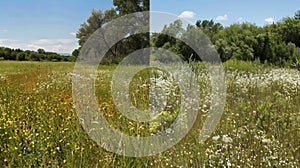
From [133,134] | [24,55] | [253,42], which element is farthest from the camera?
[253,42]

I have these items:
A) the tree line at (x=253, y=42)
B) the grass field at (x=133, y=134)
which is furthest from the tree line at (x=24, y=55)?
the tree line at (x=253, y=42)

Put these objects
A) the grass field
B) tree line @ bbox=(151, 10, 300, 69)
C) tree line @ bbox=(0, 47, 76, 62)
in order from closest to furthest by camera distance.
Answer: the grass field
tree line @ bbox=(0, 47, 76, 62)
tree line @ bbox=(151, 10, 300, 69)

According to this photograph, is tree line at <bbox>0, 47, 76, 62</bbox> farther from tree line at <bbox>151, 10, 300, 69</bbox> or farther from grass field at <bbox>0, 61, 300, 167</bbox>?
tree line at <bbox>151, 10, 300, 69</bbox>

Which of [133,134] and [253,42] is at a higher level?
[253,42]

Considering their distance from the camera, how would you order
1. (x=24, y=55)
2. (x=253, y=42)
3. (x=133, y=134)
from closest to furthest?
1. (x=133, y=134)
2. (x=24, y=55)
3. (x=253, y=42)

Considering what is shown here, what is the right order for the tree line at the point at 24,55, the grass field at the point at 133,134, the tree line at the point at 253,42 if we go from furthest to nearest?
the tree line at the point at 253,42, the tree line at the point at 24,55, the grass field at the point at 133,134

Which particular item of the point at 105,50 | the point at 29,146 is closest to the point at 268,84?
the point at 105,50

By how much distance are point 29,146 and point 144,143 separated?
100 cm

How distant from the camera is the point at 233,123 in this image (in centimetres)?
341

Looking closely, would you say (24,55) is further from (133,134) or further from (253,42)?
(253,42)

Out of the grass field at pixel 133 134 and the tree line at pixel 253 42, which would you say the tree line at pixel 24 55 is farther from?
the tree line at pixel 253 42

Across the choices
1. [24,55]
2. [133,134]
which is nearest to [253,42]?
[24,55]

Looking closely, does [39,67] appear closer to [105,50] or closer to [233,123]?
[105,50]

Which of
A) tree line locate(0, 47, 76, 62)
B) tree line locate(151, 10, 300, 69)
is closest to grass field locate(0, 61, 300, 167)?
tree line locate(0, 47, 76, 62)
